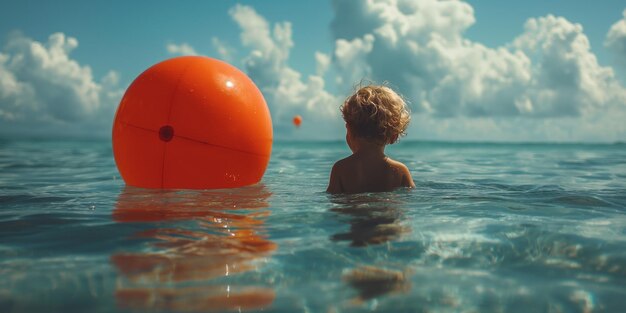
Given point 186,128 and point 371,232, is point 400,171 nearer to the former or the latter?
point 371,232

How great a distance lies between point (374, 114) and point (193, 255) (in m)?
2.40

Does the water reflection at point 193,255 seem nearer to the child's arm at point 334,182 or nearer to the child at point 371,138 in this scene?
the child's arm at point 334,182

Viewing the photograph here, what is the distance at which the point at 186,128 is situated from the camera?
213 inches

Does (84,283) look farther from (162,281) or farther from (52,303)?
(162,281)

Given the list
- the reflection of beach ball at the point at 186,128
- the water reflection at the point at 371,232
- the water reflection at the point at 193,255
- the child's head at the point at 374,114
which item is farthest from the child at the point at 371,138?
the reflection of beach ball at the point at 186,128

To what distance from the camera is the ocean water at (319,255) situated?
2287mm

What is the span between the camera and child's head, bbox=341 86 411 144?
4.73m

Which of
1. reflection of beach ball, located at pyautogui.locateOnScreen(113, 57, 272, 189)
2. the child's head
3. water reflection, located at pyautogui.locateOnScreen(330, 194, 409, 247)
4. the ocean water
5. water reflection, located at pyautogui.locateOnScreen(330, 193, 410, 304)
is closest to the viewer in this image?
the ocean water

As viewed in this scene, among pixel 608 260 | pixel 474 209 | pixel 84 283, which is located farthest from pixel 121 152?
pixel 608 260

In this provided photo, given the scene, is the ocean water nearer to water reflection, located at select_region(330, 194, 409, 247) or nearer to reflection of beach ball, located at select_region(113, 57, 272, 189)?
water reflection, located at select_region(330, 194, 409, 247)

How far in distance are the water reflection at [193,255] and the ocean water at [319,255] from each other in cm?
1

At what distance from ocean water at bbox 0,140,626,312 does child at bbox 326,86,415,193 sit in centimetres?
19

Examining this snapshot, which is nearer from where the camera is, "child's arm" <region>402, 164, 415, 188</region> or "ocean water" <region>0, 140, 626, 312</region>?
"ocean water" <region>0, 140, 626, 312</region>

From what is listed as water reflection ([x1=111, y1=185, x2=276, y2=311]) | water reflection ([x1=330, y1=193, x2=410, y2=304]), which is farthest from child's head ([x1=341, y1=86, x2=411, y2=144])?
water reflection ([x1=111, y1=185, x2=276, y2=311])
